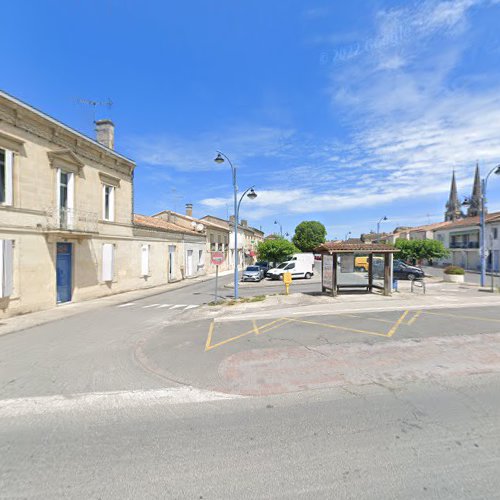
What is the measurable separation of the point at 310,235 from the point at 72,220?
166ft

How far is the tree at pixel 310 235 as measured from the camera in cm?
5825

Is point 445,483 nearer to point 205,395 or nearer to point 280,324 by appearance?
point 205,395

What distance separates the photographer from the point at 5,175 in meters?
9.96

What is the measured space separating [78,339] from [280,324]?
570cm

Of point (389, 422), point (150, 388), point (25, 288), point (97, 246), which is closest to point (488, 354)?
point (389, 422)

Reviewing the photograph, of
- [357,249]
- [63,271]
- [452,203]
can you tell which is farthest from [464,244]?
[63,271]

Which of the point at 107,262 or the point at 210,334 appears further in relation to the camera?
the point at 107,262

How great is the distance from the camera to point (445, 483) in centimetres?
250

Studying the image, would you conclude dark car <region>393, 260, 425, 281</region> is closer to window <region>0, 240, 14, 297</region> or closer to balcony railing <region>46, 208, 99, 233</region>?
balcony railing <region>46, 208, 99, 233</region>

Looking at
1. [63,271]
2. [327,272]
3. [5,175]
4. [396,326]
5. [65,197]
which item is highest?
[5,175]

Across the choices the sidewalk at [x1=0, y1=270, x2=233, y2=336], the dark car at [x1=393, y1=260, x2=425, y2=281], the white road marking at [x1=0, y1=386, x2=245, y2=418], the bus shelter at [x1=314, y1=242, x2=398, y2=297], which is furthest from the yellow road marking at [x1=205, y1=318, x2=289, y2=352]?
the dark car at [x1=393, y1=260, x2=425, y2=281]

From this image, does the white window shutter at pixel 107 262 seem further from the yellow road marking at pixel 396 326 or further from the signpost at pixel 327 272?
the yellow road marking at pixel 396 326

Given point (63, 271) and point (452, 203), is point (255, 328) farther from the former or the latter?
point (452, 203)

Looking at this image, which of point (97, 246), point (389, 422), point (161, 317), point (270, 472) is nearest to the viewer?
point (270, 472)
